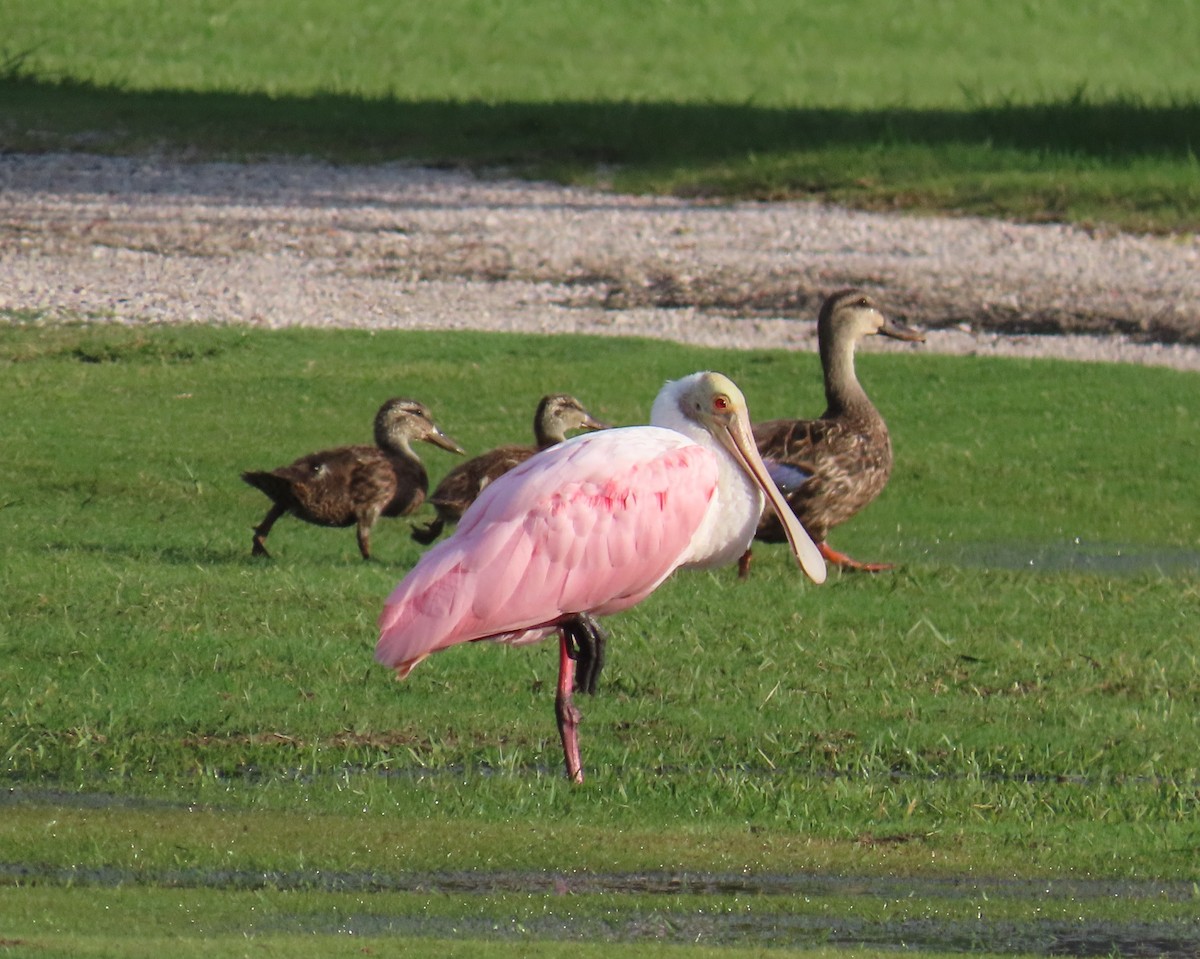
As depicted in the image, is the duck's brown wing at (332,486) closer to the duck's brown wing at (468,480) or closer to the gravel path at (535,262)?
the duck's brown wing at (468,480)

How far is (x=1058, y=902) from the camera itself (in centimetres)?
708

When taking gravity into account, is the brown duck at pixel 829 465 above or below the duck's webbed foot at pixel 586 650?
below

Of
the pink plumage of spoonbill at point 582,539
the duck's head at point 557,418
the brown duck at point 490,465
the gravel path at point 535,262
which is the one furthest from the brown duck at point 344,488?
the gravel path at point 535,262

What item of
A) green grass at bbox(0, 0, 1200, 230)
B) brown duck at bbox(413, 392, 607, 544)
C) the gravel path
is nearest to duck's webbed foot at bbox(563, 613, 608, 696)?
brown duck at bbox(413, 392, 607, 544)

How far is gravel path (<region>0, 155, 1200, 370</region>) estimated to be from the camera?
786 inches

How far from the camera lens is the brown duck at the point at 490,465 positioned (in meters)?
12.2

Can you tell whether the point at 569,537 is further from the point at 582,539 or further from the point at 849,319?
the point at 849,319

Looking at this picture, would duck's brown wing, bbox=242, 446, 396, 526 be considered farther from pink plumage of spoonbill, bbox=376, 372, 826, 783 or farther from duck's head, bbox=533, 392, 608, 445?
pink plumage of spoonbill, bbox=376, 372, 826, 783

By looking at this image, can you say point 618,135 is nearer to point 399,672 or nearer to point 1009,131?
point 1009,131

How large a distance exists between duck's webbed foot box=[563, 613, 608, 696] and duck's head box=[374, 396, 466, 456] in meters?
4.53

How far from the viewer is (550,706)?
9336mm

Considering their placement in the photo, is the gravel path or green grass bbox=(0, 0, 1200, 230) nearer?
the gravel path

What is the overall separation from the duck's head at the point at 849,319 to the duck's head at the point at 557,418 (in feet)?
4.65

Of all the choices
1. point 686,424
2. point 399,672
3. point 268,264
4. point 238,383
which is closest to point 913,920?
point 399,672
